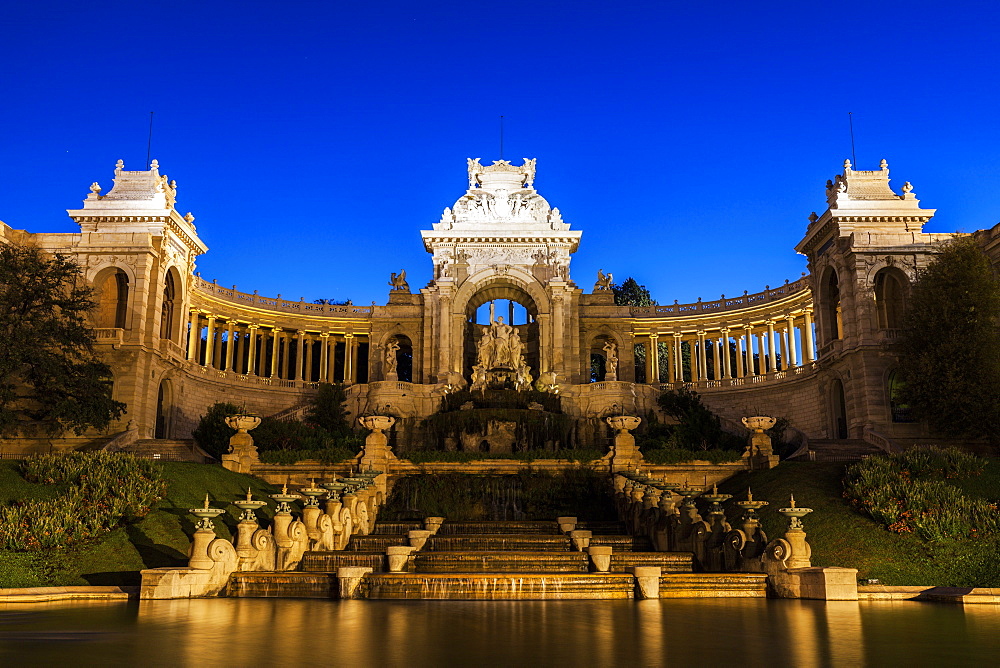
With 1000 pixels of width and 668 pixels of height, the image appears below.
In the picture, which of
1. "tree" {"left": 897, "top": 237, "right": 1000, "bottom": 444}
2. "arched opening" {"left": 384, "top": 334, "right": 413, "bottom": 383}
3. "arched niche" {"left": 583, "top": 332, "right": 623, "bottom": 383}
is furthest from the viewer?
"arched opening" {"left": 384, "top": 334, "right": 413, "bottom": 383}

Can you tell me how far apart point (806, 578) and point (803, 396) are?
42.9m

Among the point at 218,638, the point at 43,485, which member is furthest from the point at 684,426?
the point at 218,638

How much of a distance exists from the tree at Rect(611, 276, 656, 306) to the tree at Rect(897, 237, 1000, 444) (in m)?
44.7

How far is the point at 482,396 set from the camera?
55.1 metres

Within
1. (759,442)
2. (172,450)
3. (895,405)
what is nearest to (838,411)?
(895,405)

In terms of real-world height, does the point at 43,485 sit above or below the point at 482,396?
below

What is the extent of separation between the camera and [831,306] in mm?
54719

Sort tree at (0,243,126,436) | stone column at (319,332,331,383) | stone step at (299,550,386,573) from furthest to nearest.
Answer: stone column at (319,332,331,383) < tree at (0,243,126,436) < stone step at (299,550,386,573)

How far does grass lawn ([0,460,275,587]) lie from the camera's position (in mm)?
19547

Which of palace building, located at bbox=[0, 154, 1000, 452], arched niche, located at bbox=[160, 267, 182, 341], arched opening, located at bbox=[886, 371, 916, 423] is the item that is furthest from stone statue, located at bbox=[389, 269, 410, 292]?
arched opening, located at bbox=[886, 371, 916, 423]

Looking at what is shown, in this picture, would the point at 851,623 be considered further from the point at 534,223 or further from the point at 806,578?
the point at 534,223

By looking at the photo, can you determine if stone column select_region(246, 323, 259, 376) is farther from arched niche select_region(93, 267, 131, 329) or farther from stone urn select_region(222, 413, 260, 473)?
stone urn select_region(222, 413, 260, 473)

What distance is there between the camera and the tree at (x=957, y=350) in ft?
136

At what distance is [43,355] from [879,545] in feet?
108
